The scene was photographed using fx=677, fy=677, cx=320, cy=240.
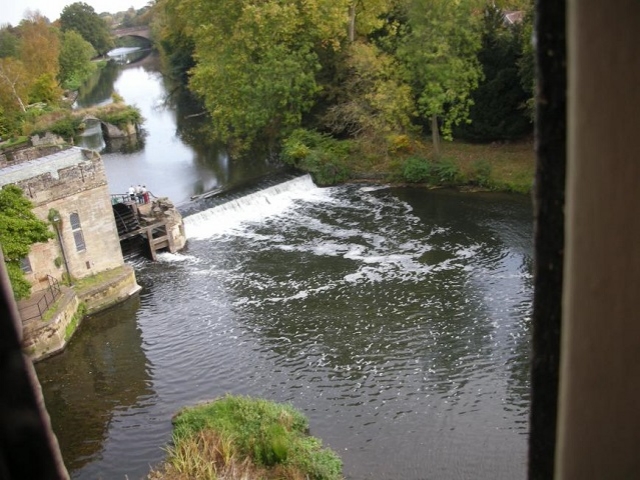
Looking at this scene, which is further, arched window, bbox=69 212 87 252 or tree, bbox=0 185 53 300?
arched window, bbox=69 212 87 252

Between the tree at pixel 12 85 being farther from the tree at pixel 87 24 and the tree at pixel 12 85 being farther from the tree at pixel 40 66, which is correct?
the tree at pixel 87 24

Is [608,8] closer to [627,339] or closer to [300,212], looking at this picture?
[627,339]

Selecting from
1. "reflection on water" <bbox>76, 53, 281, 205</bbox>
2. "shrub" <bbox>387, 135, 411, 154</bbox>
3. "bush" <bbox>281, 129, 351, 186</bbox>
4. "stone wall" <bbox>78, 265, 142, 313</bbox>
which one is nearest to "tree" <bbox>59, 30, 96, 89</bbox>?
"reflection on water" <bbox>76, 53, 281, 205</bbox>

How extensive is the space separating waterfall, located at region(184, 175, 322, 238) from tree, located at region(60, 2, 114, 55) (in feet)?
193

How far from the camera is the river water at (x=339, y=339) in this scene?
12641mm

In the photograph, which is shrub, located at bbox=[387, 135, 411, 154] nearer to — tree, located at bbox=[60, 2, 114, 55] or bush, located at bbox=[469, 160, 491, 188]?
bush, located at bbox=[469, 160, 491, 188]

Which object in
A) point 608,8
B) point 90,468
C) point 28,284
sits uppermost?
point 608,8

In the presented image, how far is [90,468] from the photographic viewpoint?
12.6m

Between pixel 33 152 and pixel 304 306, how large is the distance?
1148 cm

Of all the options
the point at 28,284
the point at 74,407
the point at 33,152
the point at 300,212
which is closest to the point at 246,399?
the point at 74,407

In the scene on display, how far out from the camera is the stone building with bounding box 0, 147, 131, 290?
1838cm

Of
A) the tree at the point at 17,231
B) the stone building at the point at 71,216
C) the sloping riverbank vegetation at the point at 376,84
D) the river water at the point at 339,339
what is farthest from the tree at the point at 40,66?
the tree at the point at 17,231

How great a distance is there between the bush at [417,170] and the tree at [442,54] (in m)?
1.38

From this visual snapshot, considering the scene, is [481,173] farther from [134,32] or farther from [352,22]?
[134,32]
